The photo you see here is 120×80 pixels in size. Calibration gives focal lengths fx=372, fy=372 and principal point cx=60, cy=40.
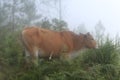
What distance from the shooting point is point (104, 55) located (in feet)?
34.1

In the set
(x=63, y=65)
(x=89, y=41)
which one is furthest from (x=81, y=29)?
(x=63, y=65)

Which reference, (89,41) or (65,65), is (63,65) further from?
(89,41)

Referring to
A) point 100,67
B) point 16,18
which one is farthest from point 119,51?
point 16,18

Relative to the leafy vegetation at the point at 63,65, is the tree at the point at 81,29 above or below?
above

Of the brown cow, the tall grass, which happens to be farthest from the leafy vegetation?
the brown cow

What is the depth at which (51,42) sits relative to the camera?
10320 millimetres

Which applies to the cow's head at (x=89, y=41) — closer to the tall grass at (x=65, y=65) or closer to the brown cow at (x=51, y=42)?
the brown cow at (x=51, y=42)

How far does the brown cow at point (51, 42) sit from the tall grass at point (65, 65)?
311 mm

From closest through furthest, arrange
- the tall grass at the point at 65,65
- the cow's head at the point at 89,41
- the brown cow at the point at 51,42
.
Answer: the tall grass at the point at 65,65 < the brown cow at the point at 51,42 < the cow's head at the point at 89,41

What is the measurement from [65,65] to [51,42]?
43.0 inches

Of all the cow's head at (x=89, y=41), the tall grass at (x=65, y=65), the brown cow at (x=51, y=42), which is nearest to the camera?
the tall grass at (x=65, y=65)

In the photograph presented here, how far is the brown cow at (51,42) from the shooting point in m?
9.83

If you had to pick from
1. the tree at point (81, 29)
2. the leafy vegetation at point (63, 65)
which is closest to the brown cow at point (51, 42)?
the leafy vegetation at point (63, 65)

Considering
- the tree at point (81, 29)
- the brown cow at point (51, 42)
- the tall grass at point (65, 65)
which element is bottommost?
the tall grass at point (65, 65)
